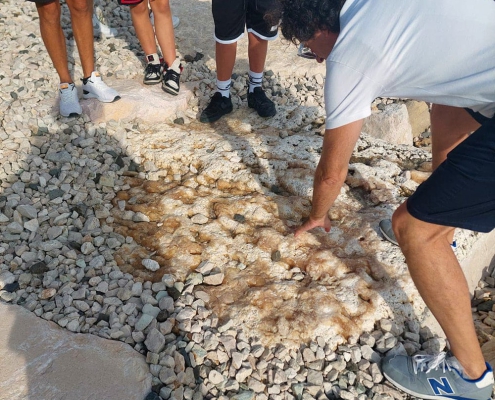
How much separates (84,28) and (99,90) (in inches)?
17.3

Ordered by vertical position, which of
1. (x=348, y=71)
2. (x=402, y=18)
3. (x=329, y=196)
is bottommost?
(x=329, y=196)

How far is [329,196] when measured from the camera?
218 centimetres

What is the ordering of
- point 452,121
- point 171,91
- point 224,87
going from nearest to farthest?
point 452,121 < point 224,87 < point 171,91

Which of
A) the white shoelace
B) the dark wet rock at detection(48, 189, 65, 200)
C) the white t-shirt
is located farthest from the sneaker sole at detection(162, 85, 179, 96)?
the white shoelace

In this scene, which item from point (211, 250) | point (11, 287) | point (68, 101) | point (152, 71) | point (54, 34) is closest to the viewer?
point (11, 287)

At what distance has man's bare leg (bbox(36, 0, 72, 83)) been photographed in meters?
3.34

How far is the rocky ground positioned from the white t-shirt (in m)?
1.05

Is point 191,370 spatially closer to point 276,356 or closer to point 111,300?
point 276,356

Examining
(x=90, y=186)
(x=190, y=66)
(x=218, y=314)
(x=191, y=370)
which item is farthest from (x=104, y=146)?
(x=191, y=370)

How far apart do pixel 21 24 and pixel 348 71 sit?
4141 millimetres

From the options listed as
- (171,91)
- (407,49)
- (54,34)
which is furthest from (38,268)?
(407,49)

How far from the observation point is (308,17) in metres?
1.92

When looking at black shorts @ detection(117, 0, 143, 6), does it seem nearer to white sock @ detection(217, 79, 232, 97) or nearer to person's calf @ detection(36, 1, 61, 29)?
person's calf @ detection(36, 1, 61, 29)

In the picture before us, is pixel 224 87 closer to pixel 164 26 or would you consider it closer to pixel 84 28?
pixel 164 26
